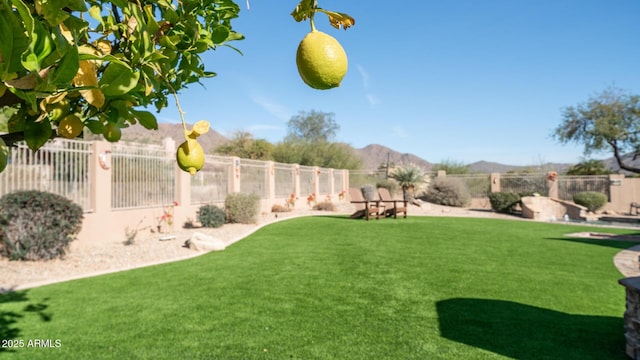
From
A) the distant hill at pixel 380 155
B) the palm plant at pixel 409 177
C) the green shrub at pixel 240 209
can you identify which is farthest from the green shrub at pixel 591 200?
the distant hill at pixel 380 155

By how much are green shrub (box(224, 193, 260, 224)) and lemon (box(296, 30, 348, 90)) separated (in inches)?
533

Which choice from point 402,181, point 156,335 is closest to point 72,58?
point 156,335

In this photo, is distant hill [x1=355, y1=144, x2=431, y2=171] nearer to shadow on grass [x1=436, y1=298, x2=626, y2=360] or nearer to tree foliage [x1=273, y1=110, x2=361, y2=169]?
tree foliage [x1=273, y1=110, x2=361, y2=169]

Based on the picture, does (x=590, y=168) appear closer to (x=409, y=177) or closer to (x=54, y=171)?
(x=409, y=177)

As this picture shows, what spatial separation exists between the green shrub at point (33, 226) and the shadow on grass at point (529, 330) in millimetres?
7184

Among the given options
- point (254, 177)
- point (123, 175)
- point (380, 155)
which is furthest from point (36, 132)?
point (380, 155)

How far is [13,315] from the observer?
14.8 ft

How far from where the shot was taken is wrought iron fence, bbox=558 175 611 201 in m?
Result: 23.5

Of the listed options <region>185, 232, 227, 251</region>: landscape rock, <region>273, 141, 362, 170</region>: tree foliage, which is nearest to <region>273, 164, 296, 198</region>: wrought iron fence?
<region>185, 232, 227, 251</region>: landscape rock

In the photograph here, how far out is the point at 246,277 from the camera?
6312 millimetres

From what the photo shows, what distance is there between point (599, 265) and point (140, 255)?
379 inches

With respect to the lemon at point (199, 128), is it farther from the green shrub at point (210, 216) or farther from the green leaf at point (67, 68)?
the green shrub at point (210, 216)

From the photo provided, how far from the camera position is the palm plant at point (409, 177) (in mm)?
22766

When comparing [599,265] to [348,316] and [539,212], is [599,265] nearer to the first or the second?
[348,316]
